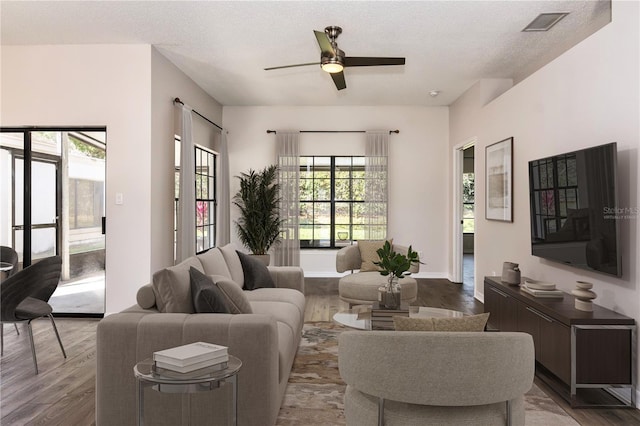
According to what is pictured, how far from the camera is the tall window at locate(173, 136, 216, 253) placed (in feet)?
21.8

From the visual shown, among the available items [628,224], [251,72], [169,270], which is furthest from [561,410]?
[251,72]

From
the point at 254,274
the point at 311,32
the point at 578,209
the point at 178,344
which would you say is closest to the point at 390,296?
the point at 254,274

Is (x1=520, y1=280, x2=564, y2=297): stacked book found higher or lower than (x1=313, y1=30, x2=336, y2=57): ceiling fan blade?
lower

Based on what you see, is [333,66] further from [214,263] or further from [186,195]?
[186,195]

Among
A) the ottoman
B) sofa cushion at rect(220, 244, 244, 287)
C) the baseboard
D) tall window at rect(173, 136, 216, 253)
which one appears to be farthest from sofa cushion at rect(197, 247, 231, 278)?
the baseboard

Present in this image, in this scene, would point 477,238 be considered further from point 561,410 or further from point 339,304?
point 561,410

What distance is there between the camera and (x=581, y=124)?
3.58 meters

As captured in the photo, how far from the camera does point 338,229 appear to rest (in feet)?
25.5

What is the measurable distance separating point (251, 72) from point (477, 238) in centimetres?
371

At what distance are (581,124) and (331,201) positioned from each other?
4611 millimetres

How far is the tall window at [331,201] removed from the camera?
25.4ft

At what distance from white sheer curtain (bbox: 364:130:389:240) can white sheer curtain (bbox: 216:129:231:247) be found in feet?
7.48

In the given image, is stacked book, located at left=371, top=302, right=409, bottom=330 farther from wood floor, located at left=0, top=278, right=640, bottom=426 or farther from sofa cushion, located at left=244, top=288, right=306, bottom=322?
wood floor, located at left=0, top=278, right=640, bottom=426

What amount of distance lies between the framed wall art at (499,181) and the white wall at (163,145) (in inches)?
149
